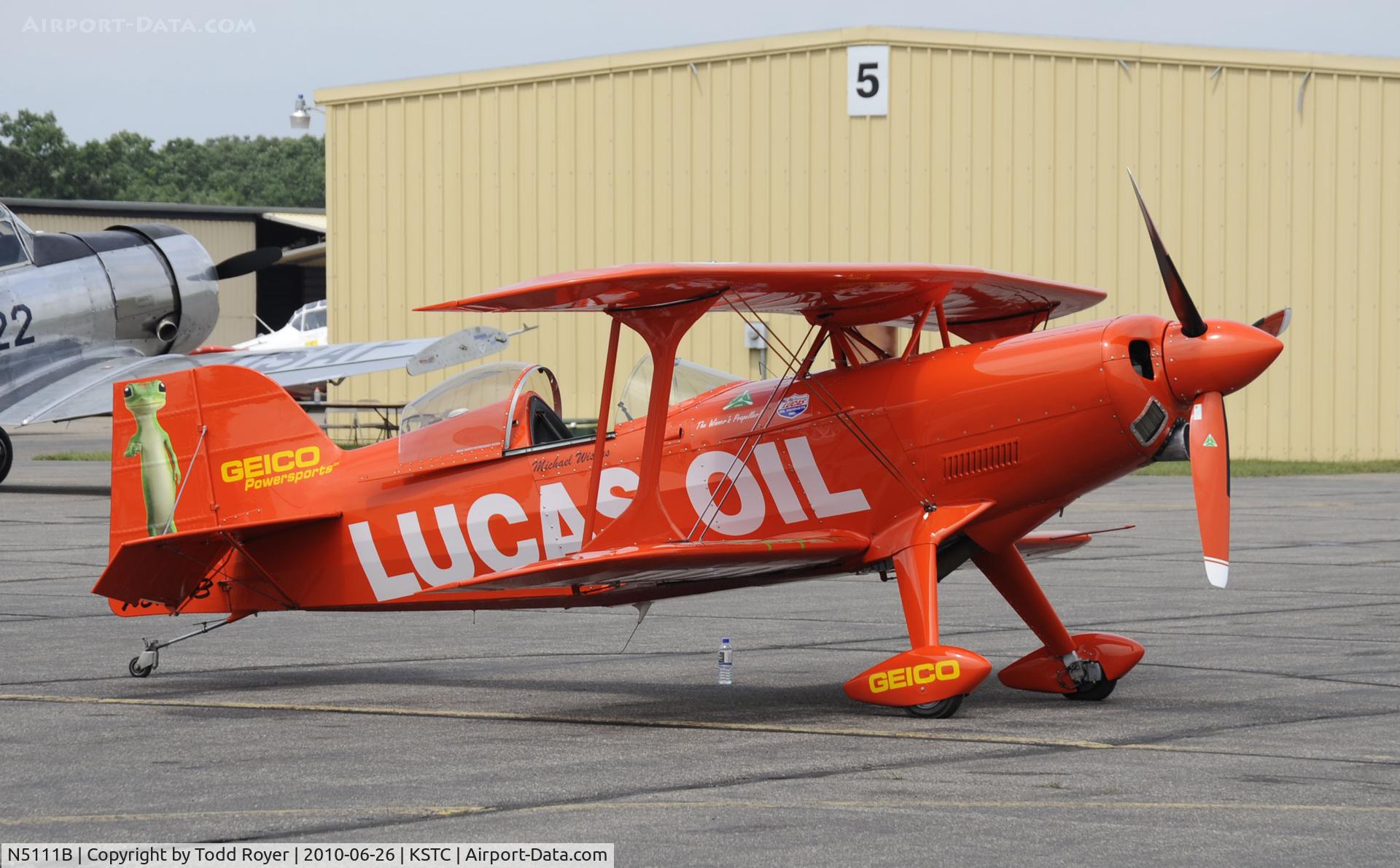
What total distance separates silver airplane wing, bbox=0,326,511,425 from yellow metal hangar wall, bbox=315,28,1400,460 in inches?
412

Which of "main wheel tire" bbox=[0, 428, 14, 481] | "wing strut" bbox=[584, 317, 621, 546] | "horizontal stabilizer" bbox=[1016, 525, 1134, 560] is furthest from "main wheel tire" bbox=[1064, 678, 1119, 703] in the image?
"main wheel tire" bbox=[0, 428, 14, 481]

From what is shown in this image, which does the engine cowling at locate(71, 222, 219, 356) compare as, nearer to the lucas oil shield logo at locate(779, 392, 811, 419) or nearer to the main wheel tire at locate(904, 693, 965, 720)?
the lucas oil shield logo at locate(779, 392, 811, 419)

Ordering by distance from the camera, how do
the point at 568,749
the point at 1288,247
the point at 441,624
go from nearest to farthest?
the point at 568,749 → the point at 441,624 → the point at 1288,247

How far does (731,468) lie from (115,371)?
1635 centimetres

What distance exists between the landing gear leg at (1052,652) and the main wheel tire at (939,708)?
3.08 ft

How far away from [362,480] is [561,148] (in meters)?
25.8

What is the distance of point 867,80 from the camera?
32.7 meters

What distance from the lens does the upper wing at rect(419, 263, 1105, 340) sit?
7844 mm

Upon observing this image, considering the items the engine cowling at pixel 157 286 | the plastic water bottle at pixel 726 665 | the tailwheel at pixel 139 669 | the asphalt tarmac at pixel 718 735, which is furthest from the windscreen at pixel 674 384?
the engine cowling at pixel 157 286

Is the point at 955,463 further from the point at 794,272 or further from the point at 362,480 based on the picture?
the point at 362,480

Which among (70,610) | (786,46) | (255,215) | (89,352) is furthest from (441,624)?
(255,215)

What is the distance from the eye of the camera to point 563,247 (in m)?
34.5

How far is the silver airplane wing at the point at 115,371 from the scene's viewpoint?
22.0 meters

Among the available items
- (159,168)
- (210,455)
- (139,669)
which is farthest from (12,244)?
(159,168)
